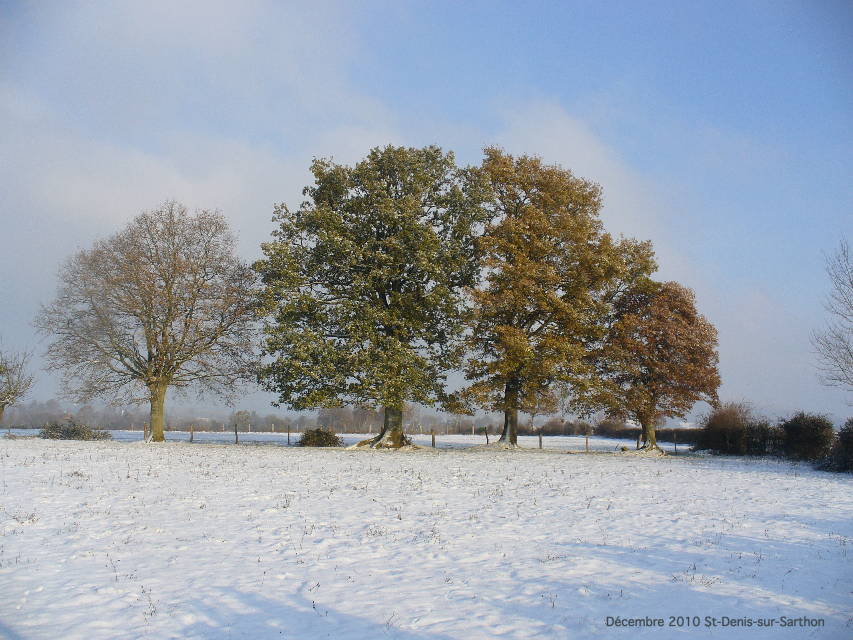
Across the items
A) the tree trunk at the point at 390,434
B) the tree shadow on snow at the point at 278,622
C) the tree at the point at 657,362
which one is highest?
the tree at the point at 657,362

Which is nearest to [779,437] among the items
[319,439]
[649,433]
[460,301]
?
[649,433]

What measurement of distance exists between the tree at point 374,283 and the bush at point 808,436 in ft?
70.6

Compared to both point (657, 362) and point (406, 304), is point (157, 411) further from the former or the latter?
point (657, 362)

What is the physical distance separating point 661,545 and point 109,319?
110 feet

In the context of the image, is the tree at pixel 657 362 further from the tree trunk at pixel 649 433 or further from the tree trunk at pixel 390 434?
the tree trunk at pixel 390 434

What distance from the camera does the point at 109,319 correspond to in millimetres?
34500

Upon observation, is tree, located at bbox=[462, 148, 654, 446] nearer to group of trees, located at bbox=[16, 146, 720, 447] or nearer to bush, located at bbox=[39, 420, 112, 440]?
group of trees, located at bbox=[16, 146, 720, 447]

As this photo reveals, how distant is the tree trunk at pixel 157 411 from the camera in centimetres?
3588

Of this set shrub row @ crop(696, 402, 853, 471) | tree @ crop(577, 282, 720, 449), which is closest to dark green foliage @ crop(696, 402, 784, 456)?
shrub row @ crop(696, 402, 853, 471)

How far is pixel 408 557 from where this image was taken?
399 inches

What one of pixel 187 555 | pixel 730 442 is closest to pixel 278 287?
pixel 187 555

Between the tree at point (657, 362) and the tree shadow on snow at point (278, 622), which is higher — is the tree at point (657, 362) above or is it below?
above

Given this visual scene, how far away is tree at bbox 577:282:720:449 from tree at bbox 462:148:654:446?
249 cm

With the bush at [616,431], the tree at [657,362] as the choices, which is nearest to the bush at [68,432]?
the tree at [657,362]
